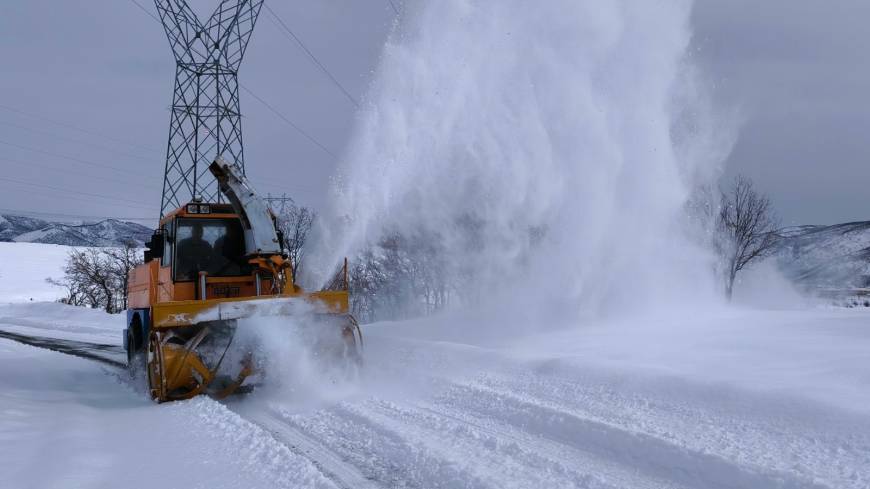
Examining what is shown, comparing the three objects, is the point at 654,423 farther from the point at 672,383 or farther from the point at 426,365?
the point at 426,365

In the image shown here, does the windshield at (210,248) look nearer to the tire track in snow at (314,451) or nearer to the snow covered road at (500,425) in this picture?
the snow covered road at (500,425)

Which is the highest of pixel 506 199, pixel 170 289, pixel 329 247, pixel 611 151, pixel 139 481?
pixel 611 151

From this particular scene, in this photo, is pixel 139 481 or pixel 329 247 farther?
pixel 329 247

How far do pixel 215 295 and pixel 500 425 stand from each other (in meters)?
4.85

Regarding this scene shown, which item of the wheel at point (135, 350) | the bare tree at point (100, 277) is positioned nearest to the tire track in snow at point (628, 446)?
the wheel at point (135, 350)

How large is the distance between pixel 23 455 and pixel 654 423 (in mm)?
5541

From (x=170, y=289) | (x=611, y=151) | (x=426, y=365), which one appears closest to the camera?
(x=170, y=289)

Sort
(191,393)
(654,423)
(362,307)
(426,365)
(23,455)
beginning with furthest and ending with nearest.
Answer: (362,307) < (426,365) < (191,393) < (654,423) < (23,455)

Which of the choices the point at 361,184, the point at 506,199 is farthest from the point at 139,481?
the point at 506,199

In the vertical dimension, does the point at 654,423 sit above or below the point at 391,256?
below

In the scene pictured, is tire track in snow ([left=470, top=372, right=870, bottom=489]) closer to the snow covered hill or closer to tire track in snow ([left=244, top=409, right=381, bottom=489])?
tire track in snow ([left=244, top=409, right=381, bottom=489])

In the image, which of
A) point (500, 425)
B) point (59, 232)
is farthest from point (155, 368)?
point (59, 232)

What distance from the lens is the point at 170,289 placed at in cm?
946

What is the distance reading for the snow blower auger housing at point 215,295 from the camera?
8.36m
